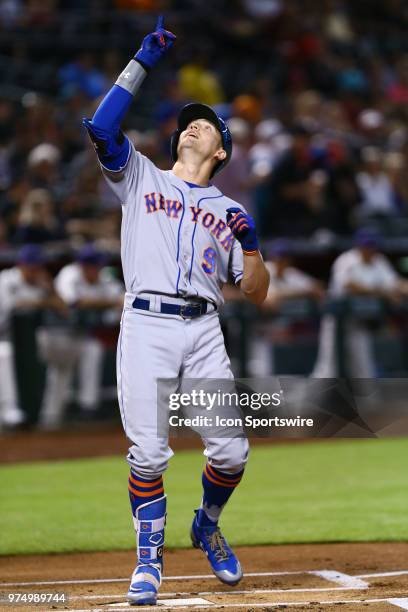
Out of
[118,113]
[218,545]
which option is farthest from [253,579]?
[118,113]

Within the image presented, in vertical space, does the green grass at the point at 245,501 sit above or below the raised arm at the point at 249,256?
below

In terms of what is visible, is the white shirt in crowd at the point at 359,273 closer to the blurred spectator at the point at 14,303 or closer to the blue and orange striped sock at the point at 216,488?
the blurred spectator at the point at 14,303

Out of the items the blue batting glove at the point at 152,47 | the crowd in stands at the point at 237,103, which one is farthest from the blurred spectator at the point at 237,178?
the blue batting glove at the point at 152,47

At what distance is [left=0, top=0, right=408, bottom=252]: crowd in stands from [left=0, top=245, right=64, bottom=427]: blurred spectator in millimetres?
733

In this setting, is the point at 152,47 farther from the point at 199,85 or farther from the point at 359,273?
the point at 199,85

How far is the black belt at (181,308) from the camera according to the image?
454cm

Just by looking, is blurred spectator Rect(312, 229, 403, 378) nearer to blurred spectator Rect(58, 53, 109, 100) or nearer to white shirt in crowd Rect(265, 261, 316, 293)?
white shirt in crowd Rect(265, 261, 316, 293)

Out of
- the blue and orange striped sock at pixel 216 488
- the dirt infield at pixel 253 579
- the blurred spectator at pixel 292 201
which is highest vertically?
the blurred spectator at pixel 292 201

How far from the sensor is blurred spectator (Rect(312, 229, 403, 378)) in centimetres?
1189

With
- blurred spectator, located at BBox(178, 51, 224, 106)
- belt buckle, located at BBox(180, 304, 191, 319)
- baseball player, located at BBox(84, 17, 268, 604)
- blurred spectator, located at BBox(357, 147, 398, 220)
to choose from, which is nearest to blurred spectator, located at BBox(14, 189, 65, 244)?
blurred spectator, located at BBox(178, 51, 224, 106)

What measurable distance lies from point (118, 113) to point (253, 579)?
213cm

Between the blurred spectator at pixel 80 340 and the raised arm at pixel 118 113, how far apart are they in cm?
653

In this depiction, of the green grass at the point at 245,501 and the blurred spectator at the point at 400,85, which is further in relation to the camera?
the blurred spectator at the point at 400,85

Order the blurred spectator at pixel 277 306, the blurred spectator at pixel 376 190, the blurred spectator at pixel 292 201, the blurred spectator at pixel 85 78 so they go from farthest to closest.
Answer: the blurred spectator at pixel 85 78 → the blurred spectator at pixel 376 190 → the blurred spectator at pixel 292 201 → the blurred spectator at pixel 277 306
